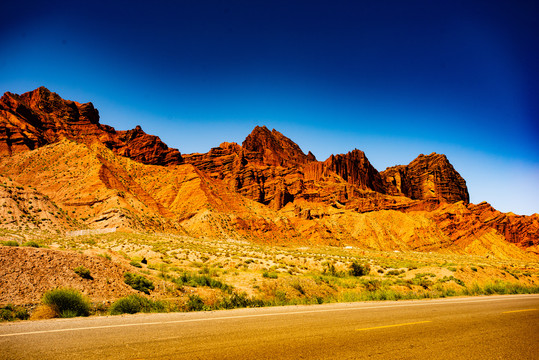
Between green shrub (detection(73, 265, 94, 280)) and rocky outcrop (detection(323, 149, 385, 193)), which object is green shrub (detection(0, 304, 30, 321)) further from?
rocky outcrop (detection(323, 149, 385, 193))

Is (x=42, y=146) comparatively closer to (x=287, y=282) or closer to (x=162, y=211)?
(x=162, y=211)

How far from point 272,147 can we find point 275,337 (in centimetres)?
14465

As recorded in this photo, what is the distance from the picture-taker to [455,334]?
7566mm

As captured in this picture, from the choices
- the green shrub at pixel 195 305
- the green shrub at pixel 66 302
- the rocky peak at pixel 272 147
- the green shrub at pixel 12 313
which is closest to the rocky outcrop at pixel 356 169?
the rocky peak at pixel 272 147

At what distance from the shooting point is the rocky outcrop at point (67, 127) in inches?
3378

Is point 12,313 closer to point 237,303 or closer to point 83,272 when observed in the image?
point 83,272

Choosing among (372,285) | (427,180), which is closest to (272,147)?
(427,180)

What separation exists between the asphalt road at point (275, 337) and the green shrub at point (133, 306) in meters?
0.93

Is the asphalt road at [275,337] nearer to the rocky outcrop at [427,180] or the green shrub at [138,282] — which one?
the green shrub at [138,282]

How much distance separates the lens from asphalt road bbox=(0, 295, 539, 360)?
5.75m

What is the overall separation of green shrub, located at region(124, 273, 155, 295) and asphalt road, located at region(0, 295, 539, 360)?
4.66 meters

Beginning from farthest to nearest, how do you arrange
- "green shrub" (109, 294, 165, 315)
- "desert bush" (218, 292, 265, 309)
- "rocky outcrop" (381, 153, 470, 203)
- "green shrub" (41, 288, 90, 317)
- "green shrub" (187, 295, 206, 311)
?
"rocky outcrop" (381, 153, 470, 203), "desert bush" (218, 292, 265, 309), "green shrub" (187, 295, 206, 311), "green shrub" (109, 294, 165, 315), "green shrub" (41, 288, 90, 317)

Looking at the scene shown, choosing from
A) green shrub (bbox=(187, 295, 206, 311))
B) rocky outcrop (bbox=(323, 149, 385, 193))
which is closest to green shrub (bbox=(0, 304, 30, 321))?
green shrub (bbox=(187, 295, 206, 311))

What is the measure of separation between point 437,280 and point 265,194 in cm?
8864
